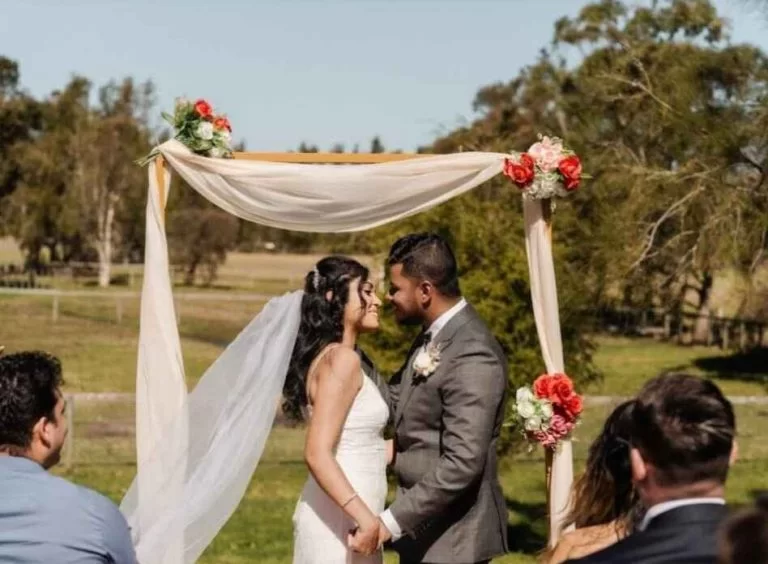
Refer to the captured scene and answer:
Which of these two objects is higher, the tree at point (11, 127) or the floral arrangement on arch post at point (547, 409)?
the tree at point (11, 127)

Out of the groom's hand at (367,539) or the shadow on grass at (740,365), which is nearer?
the groom's hand at (367,539)

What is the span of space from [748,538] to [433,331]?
10.1ft

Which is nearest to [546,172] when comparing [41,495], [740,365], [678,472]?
[41,495]

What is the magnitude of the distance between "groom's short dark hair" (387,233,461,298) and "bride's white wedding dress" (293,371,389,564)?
483 millimetres

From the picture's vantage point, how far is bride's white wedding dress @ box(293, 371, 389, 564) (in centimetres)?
492

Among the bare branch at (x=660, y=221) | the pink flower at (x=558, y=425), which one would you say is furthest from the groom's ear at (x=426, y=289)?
the bare branch at (x=660, y=221)

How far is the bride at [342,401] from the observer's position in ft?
15.9

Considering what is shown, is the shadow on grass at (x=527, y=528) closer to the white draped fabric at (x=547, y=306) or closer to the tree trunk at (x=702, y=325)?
the white draped fabric at (x=547, y=306)

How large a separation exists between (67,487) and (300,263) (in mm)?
62129

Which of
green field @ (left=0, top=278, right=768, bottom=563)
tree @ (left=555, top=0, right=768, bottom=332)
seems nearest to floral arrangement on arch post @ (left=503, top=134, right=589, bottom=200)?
green field @ (left=0, top=278, right=768, bottom=563)

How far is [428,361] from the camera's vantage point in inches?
186

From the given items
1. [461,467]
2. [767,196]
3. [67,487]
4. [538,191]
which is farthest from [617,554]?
[767,196]

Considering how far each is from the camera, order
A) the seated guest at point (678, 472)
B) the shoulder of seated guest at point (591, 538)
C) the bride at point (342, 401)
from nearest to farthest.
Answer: the seated guest at point (678, 472), the shoulder of seated guest at point (591, 538), the bride at point (342, 401)

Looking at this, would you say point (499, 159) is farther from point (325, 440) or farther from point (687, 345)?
point (687, 345)
